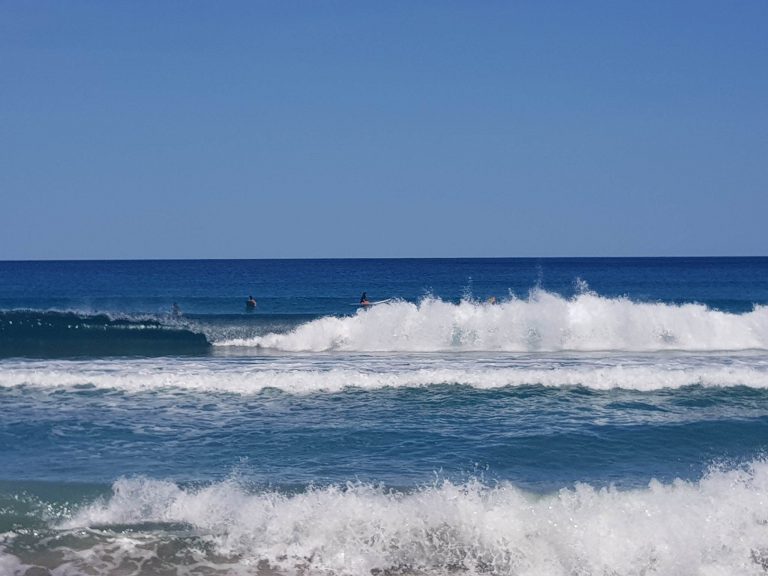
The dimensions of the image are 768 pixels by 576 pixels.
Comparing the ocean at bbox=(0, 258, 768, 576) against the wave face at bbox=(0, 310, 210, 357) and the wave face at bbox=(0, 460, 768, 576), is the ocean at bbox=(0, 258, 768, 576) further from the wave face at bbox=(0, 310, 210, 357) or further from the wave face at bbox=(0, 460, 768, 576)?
Answer: the wave face at bbox=(0, 310, 210, 357)

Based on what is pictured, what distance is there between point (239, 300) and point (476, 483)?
38.5 metres

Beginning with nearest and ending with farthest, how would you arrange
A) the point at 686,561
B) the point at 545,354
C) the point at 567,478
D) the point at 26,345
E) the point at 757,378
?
the point at 686,561 → the point at 567,478 → the point at 757,378 → the point at 545,354 → the point at 26,345

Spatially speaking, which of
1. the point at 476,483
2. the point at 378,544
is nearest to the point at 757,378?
the point at 476,483

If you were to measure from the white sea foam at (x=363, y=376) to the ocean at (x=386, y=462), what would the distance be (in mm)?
61

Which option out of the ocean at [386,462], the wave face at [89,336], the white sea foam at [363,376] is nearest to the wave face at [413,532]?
the ocean at [386,462]

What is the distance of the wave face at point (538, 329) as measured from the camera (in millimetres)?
24531

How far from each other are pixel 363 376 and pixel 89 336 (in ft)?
44.8

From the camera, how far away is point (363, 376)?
17047 mm

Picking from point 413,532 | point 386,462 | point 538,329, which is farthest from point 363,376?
point 538,329

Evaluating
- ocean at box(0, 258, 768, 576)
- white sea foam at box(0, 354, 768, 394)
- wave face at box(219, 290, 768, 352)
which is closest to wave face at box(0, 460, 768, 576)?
ocean at box(0, 258, 768, 576)

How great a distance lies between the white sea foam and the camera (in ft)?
54.3

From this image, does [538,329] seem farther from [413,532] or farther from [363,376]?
[413,532]

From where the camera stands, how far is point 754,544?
869 centimetres

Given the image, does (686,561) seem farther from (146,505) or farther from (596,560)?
(146,505)
